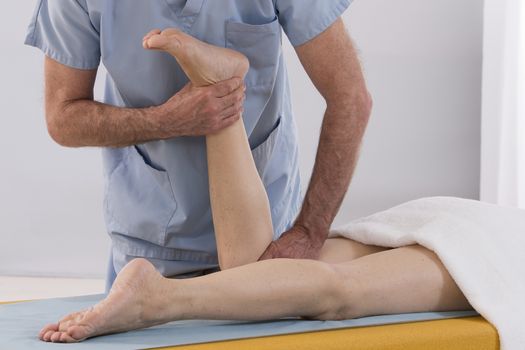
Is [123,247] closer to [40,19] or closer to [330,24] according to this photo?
[40,19]

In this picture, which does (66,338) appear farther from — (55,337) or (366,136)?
(366,136)

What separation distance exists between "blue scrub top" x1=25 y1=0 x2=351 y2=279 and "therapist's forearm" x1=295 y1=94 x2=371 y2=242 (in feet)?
0.48

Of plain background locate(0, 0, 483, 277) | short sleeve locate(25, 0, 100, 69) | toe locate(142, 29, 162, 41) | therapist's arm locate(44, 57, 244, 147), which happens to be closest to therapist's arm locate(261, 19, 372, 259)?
therapist's arm locate(44, 57, 244, 147)

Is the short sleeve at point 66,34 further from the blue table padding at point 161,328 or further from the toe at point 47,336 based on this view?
the toe at point 47,336

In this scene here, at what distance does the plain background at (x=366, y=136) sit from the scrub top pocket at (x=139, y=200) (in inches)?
75.3

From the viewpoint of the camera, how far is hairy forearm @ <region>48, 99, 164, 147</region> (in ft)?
6.68

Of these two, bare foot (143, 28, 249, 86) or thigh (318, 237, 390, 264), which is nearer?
bare foot (143, 28, 249, 86)

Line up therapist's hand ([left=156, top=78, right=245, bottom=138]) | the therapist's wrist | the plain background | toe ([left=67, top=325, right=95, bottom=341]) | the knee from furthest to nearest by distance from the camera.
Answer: the plain background < the therapist's wrist < therapist's hand ([left=156, top=78, right=245, bottom=138]) < the knee < toe ([left=67, top=325, right=95, bottom=341])

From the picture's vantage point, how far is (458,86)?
14.3ft

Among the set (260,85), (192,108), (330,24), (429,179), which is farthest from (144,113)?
(429,179)

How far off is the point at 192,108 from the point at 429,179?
Answer: 2.58 metres

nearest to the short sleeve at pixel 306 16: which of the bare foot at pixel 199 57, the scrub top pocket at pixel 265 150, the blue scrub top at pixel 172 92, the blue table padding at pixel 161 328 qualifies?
the blue scrub top at pixel 172 92

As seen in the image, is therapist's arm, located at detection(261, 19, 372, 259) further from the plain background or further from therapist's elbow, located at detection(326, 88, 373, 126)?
the plain background

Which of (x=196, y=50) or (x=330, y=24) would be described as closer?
(x=196, y=50)
